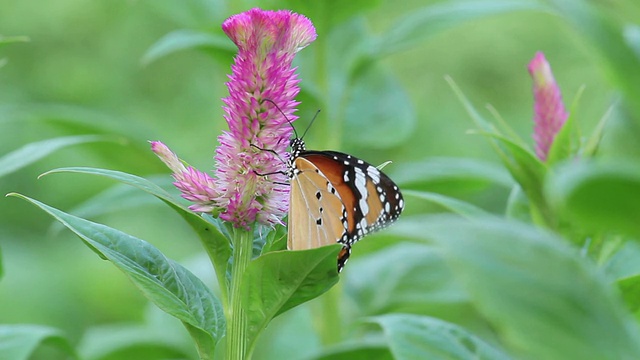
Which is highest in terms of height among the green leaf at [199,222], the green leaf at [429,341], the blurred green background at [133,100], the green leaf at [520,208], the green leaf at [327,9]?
the blurred green background at [133,100]

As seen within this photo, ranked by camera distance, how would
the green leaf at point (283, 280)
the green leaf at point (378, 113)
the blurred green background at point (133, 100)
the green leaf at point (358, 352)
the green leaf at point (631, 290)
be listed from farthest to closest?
1. the blurred green background at point (133, 100)
2. the green leaf at point (378, 113)
3. the green leaf at point (358, 352)
4. the green leaf at point (631, 290)
5. the green leaf at point (283, 280)

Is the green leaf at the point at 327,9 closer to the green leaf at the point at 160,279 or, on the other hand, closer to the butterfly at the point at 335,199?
the butterfly at the point at 335,199

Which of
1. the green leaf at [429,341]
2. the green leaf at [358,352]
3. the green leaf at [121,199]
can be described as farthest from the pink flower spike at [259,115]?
the green leaf at [121,199]

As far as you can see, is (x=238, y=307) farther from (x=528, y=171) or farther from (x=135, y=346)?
(x=135, y=346)

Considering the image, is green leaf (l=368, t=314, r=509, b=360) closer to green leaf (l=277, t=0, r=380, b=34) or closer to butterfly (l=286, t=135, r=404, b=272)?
butterfly (l=286, t=135, r=404, b=272)

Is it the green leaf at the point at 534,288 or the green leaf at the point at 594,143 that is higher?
the green leaf at the point at 594,143

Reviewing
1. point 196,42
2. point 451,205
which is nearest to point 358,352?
point 451,205

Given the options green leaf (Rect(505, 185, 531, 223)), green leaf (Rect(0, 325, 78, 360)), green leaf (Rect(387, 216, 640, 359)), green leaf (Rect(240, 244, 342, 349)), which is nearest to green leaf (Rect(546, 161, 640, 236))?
green leaf (Rect(387, 216, 640, 359))
